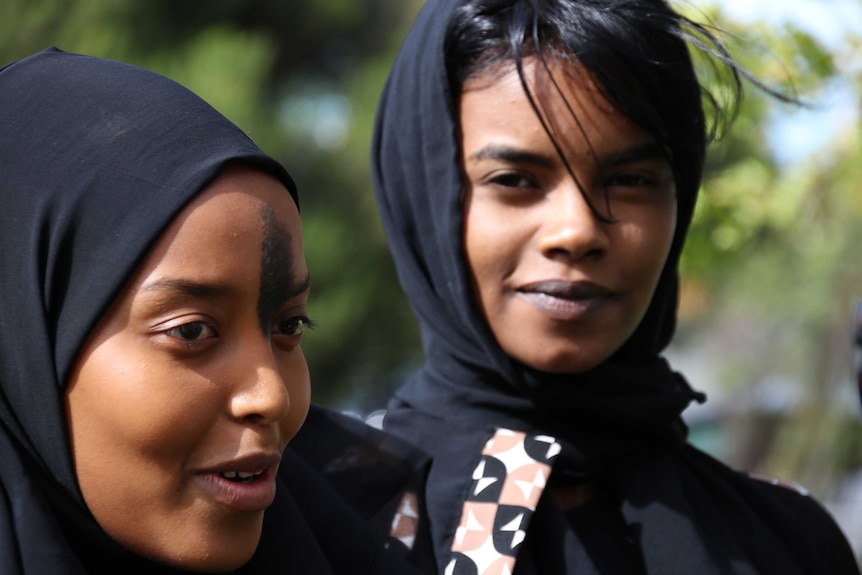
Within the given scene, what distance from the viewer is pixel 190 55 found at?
822 cm

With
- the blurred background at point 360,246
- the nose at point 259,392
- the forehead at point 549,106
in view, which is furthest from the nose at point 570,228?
the blurred background at point 360,246

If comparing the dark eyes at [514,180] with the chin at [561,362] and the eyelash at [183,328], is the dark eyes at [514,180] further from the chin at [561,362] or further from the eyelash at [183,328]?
the eyelash at [183,328]

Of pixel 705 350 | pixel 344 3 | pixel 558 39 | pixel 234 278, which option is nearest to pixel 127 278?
pixel 234 278

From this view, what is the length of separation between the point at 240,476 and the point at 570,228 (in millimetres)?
822

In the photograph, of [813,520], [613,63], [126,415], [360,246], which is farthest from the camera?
[360,246]

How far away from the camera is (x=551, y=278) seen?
2152mm

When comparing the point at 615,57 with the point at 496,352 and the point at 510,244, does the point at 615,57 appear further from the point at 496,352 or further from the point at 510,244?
the point at 496,352

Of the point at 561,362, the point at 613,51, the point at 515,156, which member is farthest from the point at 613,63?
the point at 561,362

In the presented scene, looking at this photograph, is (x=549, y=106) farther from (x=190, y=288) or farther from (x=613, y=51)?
(x=190, y=288)

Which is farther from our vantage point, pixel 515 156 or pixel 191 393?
pixel 515 156

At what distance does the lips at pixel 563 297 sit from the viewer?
2152mm

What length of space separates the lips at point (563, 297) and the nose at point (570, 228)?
0.17 ft

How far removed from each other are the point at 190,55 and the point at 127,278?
277 inches

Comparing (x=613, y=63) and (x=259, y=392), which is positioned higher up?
(x=613, y=63)
